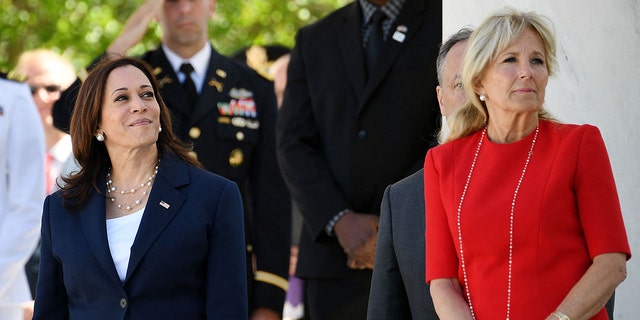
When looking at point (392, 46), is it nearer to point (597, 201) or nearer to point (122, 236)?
point (122, 236)

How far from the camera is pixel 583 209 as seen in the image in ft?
12.7

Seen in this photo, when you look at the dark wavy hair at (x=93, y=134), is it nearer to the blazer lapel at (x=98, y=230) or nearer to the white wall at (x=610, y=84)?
the blazer lapel at (x=98, y=230)

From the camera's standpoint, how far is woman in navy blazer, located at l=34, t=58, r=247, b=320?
4.78 m

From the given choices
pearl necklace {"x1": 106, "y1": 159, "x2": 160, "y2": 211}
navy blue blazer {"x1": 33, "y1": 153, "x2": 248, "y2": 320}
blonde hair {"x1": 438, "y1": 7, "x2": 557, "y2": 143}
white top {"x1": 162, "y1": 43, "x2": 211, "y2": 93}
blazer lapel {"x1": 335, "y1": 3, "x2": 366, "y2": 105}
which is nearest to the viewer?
blonde hair {"x1": 438, "y1": 7, "x2": 557, "y2": 143}

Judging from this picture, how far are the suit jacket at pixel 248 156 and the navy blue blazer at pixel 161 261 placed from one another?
5.08 ft

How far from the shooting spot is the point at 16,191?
21.3 feet

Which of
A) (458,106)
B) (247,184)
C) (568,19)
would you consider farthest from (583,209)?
(247,184)

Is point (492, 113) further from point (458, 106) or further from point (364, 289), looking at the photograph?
point (364, 289)

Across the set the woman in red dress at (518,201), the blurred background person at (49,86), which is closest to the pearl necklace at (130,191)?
the woman in red dress at (518,201)

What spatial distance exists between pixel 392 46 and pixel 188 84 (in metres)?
1.17

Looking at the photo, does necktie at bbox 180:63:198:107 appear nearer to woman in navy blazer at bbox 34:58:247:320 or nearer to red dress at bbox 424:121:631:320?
woman in navy blazer at bbox 34:58:247:320

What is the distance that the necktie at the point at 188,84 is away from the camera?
21.8 feet

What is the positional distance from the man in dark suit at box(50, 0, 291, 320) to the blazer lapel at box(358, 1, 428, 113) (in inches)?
32.1

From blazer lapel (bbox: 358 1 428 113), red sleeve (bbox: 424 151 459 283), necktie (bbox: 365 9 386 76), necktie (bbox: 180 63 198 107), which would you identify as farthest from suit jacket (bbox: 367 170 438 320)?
necktie (bbox: 180 63 198 107)
